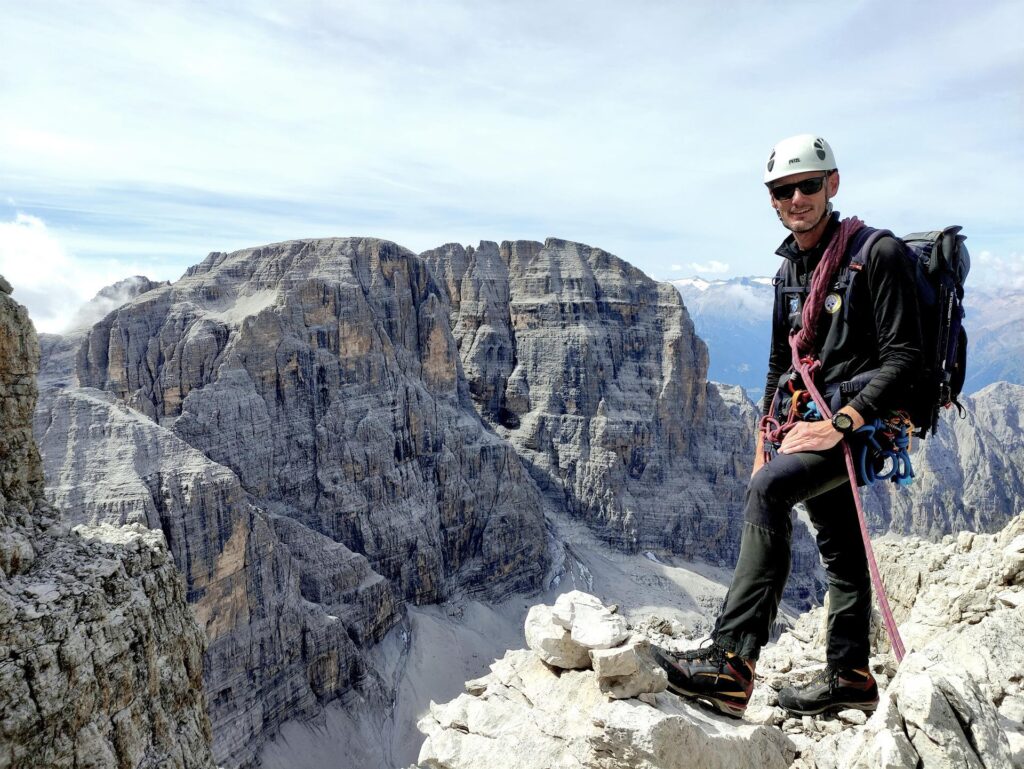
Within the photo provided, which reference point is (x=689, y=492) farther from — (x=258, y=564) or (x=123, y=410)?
(x=123, y=410)

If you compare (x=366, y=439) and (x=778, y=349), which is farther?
(x=366, y=439)

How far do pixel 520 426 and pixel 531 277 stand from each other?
19.7 metres

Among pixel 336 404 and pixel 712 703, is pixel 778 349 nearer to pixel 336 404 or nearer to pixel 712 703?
pixel 712 703

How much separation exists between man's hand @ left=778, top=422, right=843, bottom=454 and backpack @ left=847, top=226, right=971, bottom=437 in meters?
0.65

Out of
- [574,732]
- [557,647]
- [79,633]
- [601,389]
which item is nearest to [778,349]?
[557,647]

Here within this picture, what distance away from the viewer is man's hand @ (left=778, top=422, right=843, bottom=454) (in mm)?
4938

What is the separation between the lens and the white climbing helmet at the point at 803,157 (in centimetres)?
516

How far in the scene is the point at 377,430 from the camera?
2244 inches

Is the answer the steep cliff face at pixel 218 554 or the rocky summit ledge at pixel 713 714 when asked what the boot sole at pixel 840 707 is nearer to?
the rocky summit ledge at pixel 713 714

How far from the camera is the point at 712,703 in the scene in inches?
224

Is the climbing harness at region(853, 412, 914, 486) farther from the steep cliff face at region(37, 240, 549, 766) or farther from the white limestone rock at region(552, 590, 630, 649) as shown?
the steep cliff face at region(37, 240, 549, 766)

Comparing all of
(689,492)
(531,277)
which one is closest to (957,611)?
(689,492)

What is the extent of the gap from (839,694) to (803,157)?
438cm

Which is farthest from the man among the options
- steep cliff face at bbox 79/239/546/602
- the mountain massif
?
steep cliff face at bbox 79/239/546/602
